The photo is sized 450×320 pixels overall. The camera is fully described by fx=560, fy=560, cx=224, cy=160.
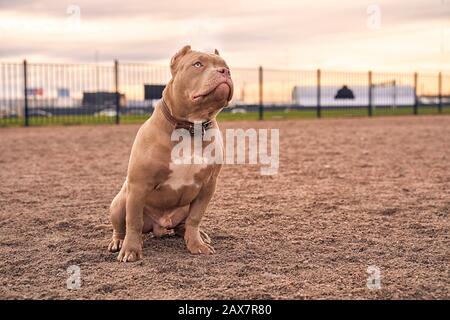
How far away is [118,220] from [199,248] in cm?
57

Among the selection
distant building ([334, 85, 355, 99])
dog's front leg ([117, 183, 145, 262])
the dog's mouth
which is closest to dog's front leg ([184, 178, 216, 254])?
dog's front leg ([117, 183, 145, 262])

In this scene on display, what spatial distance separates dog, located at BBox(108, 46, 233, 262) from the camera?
3314 mm

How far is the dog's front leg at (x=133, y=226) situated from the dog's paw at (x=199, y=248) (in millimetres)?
324

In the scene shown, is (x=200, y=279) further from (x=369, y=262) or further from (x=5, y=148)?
(x=5, y=148)

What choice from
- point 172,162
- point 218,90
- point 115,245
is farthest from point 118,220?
point 218,90

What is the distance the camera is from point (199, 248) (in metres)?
3.55

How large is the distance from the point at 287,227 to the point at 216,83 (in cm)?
150

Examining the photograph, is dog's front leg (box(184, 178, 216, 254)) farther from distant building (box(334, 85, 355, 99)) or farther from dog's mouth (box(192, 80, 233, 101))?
distant building (box(334, 85, 355, 99))

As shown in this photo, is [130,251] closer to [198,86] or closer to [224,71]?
[198,86]

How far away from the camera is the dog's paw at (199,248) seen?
354 centimetres

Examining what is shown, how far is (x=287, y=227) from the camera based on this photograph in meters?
4.28

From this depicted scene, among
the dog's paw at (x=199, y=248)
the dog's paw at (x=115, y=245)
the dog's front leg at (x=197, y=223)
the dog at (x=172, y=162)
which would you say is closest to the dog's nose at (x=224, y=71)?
the dog at (x=172, y=162)
